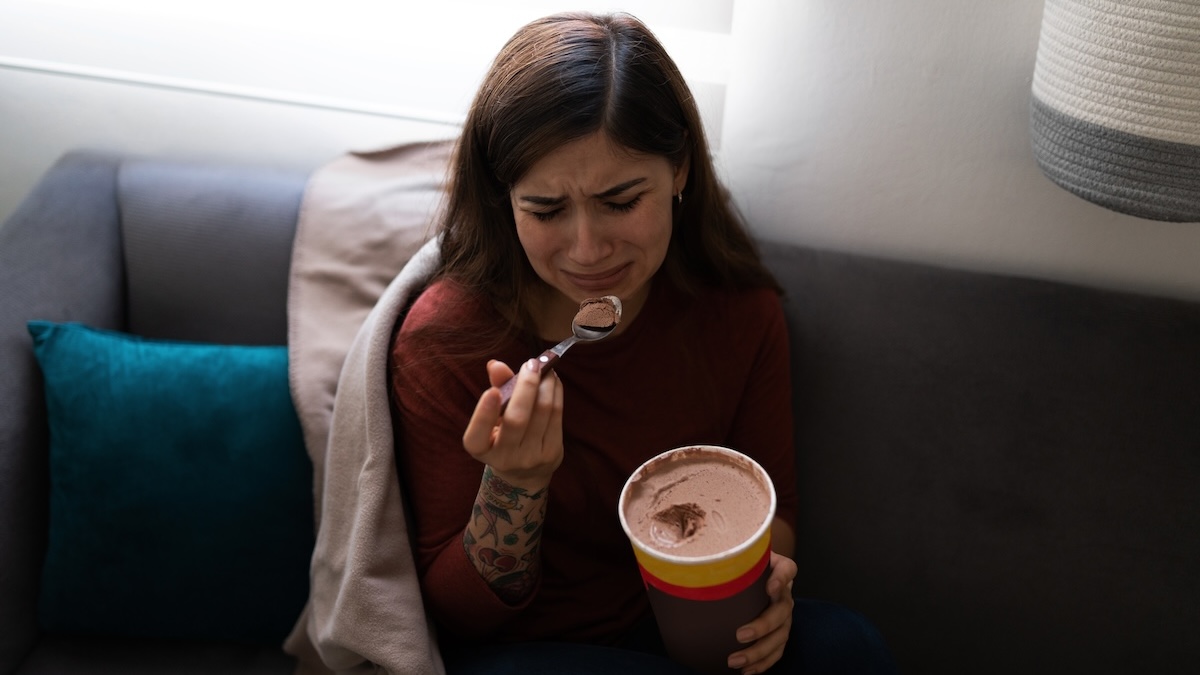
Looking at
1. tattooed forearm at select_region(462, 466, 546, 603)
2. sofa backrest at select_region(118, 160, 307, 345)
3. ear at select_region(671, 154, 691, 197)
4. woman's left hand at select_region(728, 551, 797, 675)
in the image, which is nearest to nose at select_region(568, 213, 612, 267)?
ear at select_region(671, 154, 691, 197)

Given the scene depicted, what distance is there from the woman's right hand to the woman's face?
17 cm

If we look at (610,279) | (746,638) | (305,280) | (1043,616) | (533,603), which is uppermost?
(610,279)

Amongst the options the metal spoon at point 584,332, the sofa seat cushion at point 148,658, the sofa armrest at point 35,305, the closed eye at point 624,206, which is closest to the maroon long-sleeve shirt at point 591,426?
the metal spoon at point 584,332

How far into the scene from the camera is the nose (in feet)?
3.49

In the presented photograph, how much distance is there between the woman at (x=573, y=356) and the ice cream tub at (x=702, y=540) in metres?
0.06

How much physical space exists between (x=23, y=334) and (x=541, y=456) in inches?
34.1

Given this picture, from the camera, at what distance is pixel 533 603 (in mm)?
1263

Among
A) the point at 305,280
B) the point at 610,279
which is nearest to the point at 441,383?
the point at 610,279

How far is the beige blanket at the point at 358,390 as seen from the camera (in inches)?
46.1

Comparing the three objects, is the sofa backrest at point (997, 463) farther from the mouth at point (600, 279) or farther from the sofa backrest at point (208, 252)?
the sofa backrest at point (208, 252)

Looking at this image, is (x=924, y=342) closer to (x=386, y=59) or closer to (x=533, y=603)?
(x=533, y=603)

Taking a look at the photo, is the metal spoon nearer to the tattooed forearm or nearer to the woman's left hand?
the tattooed forearm

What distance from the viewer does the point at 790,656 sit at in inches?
45.7

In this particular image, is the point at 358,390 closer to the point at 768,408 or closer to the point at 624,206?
the point at 624,206
